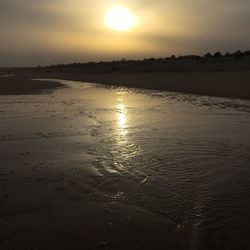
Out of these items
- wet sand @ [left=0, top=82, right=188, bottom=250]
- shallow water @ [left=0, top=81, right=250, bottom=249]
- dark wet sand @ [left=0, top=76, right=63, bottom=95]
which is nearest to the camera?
wet sand @ [left=0, top=82, right=188, bottom=250]

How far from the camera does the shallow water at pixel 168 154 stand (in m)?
4.50

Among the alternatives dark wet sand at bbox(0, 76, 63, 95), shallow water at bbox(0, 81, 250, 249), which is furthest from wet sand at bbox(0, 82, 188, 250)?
dark wet sand at bbox(0, 76, 63, 95)

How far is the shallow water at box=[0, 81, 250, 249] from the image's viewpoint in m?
4.50

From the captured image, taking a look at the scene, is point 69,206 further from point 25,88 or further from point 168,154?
point 25,88

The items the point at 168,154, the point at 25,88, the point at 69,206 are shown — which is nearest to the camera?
the point at 69,206

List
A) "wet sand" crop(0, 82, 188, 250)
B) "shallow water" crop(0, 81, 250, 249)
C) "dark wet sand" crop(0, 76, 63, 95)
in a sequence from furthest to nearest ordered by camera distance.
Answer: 1. "dark wet sand" crop(0, 76, 63, 95)
2. "shallow water" crop(0, 81, 250, 249)
3. "wet sand" crop(0, 82, 188, 250)

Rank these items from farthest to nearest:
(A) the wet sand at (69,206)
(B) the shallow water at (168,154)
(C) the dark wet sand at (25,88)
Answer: (C) the dark wet sand at (25,88) < (B) the shallow water at (168,154) < (A) the wet sand at (69,206)

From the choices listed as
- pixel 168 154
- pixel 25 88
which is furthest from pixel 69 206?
pixel 25 88

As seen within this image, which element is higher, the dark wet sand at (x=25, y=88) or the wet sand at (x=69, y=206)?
the wet sand at (x=69, y=206)

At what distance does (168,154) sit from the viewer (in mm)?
7223

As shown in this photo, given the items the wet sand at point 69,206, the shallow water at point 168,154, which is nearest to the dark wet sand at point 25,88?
the shallow water at point 168,154

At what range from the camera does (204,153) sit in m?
7.28

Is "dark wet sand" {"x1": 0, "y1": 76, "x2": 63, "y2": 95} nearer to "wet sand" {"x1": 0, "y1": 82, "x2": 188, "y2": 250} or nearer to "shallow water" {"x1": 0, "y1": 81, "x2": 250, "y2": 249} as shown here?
"shallow water" {"x1": 0, "y1": 81, "x2": 250, "y2": 249}

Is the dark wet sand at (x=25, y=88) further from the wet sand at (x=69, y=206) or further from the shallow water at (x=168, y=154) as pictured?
the wet sand at (x=69, y=206)
